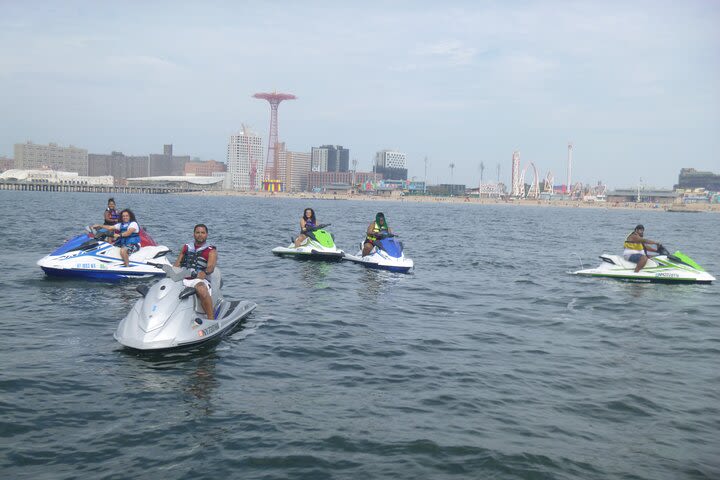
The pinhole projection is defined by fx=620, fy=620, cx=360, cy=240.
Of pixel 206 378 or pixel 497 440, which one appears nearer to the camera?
pixel 497 440

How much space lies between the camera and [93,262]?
1681 cm

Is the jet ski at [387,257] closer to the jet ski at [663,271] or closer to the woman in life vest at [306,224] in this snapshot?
the woman in life vest at [306,224]

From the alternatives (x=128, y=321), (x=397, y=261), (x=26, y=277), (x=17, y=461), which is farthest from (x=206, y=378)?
(x=397, y=261)

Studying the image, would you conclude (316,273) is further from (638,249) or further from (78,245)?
(638,249)

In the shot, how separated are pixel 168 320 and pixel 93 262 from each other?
26.1 ft

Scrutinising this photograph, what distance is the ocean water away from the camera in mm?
6586

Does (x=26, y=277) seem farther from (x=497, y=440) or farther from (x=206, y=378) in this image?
(x=497, y=440)

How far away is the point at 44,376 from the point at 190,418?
2.75 metres

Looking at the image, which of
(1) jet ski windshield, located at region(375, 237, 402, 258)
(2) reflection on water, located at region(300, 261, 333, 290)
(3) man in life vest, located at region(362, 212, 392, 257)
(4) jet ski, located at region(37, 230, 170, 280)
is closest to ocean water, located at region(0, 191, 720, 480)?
(4) jet ski, located at region(37, 230, 170, 280)

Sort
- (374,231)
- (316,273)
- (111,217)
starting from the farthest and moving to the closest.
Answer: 1. (374,231)
2. (316,273)
3. (111,217)

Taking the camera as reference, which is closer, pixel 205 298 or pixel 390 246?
pixel 205 298

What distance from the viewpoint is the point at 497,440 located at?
7215mm

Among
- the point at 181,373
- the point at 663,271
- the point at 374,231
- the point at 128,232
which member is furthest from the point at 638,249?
the point at 181,373

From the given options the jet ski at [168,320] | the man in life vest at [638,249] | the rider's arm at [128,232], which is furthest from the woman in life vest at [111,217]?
the man in life vest at [638,249]
